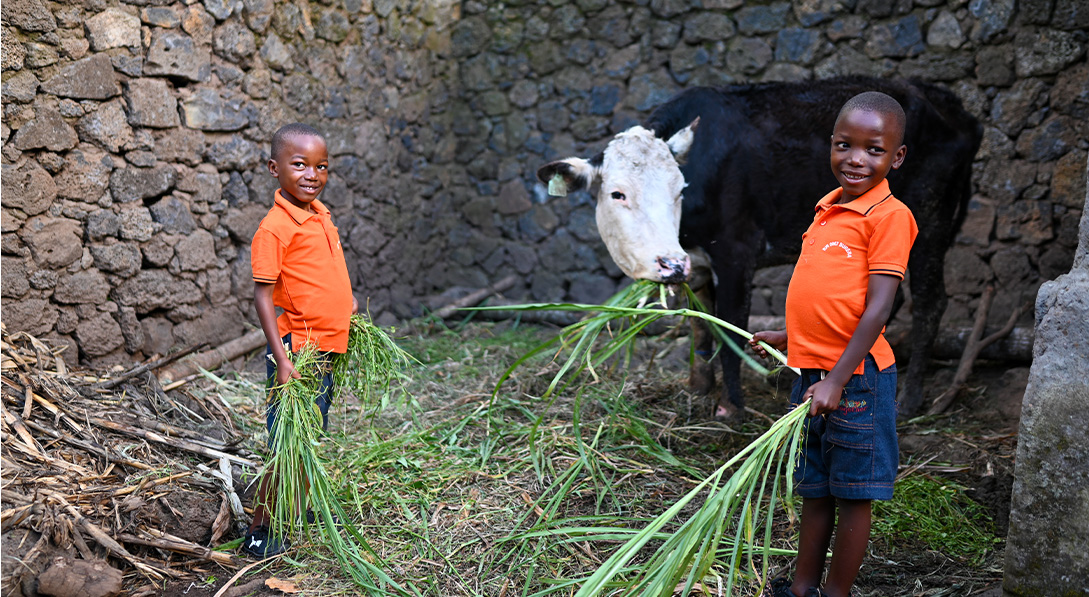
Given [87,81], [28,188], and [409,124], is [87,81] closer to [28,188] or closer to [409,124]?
[28,188]

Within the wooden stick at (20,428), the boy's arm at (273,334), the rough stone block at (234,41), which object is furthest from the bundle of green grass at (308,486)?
the rough stone block at (234,41)

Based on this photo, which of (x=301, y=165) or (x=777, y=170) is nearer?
(x=301, y=165)

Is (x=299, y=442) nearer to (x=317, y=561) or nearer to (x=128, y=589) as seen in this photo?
(x=317, y=561)

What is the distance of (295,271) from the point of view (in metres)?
2.74

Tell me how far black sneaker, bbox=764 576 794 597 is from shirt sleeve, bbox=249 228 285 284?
1946mm

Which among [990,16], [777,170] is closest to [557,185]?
[777,170]

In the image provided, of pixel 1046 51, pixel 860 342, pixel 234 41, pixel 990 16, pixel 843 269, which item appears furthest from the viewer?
pixel 990 16

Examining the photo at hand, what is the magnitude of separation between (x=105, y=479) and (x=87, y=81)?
209 centimetres

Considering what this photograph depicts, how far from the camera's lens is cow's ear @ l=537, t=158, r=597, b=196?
12.9 ft

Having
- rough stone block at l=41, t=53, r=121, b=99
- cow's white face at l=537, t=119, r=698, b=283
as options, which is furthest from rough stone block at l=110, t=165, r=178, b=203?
cow's white face at l=537, t=119, r=698, b=283

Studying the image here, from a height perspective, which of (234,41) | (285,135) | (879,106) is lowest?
(285,135)

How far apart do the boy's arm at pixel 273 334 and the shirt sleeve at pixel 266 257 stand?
0.03m

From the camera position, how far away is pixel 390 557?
2.69m

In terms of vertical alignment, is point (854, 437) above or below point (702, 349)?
above
